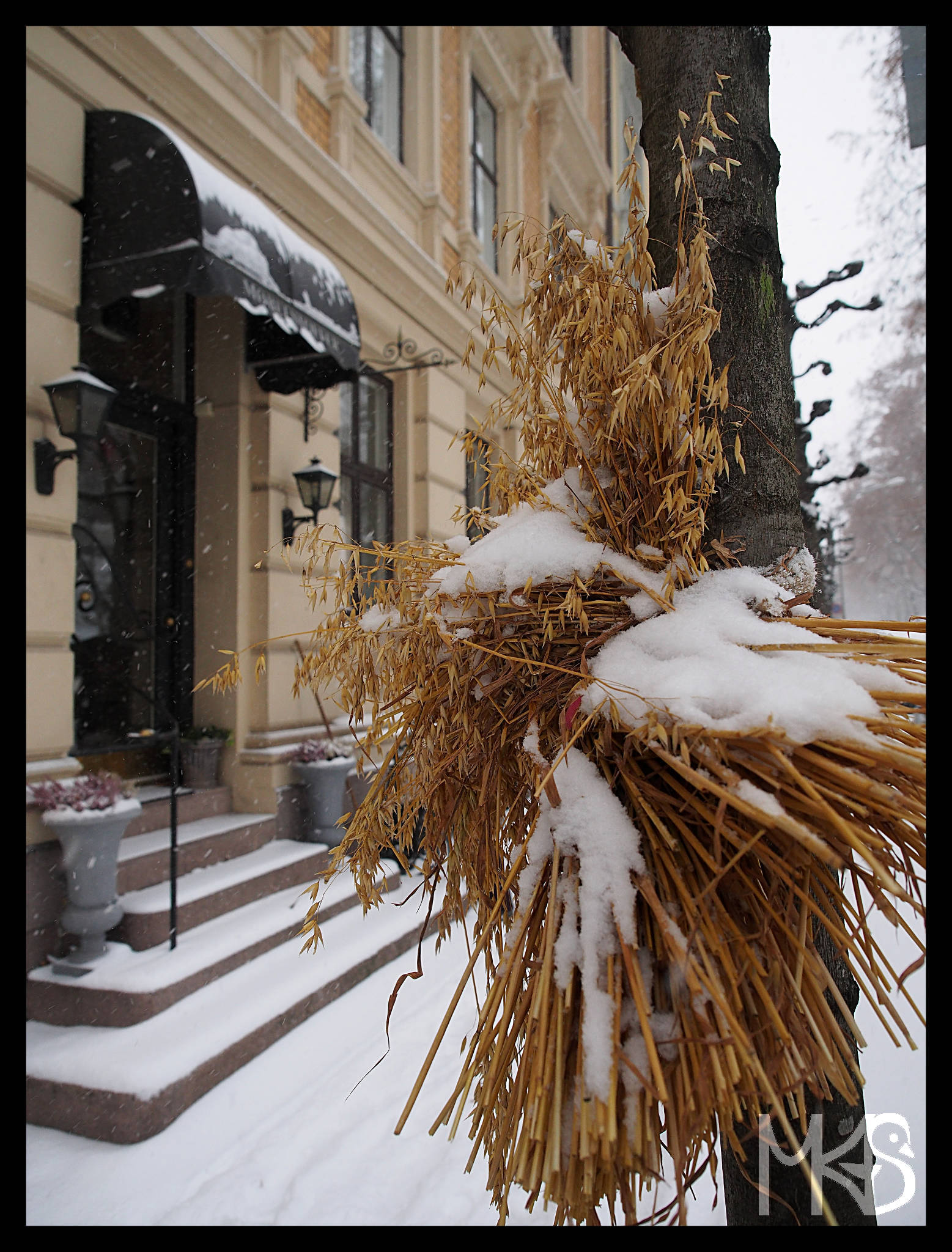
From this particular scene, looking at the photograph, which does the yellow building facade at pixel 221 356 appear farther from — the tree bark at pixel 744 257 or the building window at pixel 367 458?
the tree bark at pixel 744 257

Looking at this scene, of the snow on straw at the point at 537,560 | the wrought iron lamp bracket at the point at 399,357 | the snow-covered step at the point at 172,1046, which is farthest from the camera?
the wrought iron lamp bracket at the point at 399,357

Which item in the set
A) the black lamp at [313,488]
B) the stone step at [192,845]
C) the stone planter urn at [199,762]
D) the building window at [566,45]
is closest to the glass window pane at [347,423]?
the black lamp at [313,488]

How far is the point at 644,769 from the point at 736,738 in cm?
18

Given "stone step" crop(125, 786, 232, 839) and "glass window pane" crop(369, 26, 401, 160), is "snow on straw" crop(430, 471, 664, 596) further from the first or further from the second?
"glass window pane" crop(369, 26, 401, 160)

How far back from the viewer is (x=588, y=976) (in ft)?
2.18

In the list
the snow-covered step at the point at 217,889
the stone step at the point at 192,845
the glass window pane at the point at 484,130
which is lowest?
the snow-covered step at the point at 217,889

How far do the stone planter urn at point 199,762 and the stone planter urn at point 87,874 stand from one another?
143 centimetres

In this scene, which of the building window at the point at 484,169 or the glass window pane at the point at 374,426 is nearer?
the glass window pane at the point at 374,426

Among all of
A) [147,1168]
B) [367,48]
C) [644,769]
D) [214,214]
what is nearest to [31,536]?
[214,214]

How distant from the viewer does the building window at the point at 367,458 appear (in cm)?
616

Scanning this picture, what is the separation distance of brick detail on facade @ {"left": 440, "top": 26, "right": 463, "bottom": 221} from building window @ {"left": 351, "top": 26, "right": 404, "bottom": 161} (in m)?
0.51

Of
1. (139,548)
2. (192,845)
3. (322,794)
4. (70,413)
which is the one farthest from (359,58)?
(192,845)

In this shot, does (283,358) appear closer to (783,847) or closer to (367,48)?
(367,48)

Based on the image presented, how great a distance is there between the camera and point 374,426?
6.66 meters
